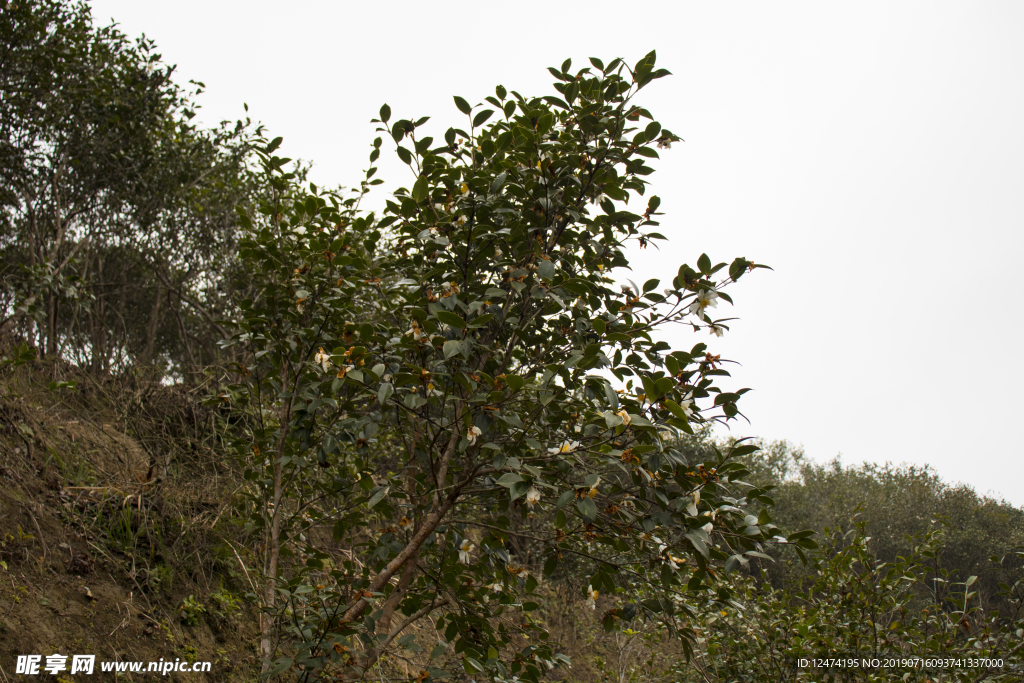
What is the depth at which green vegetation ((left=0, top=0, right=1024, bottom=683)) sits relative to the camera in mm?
1625

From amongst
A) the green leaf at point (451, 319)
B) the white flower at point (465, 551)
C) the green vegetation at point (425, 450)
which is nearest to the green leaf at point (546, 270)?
the green vegetation at point (425, 450)

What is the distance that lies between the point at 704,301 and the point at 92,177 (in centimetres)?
674

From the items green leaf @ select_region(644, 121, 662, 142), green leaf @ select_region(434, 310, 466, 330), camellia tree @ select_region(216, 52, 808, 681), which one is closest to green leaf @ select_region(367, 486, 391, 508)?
camellia tree @ select_region(216, 52, 808, 681)

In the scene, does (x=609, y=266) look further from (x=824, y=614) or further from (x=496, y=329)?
(x=824, y=614)

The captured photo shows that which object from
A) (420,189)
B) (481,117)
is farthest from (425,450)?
(481,117)

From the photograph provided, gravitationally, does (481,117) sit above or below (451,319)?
above

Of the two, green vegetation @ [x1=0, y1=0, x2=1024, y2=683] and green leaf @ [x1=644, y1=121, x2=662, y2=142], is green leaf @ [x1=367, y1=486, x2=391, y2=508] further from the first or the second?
green leaf @ [x1=644, y1=121, x2=662, y2=142]

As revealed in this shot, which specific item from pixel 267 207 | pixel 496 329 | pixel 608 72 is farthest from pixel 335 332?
pixel 608 72

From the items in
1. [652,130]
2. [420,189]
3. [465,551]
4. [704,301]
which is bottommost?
A: [465,551]

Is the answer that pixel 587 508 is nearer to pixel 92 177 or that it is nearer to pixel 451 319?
pixel 451 319

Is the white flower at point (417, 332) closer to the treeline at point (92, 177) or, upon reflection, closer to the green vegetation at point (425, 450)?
the green vegetation at point (425, 450)

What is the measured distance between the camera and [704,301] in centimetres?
172

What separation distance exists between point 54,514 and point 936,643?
4.70 m

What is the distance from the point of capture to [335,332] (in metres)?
2.54
